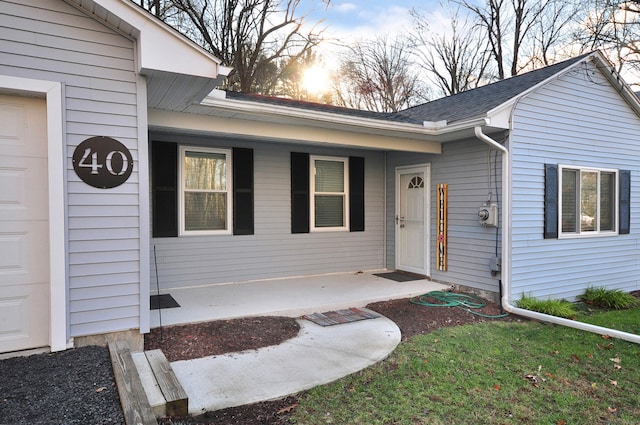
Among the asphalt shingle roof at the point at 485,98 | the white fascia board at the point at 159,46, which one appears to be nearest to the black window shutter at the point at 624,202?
the asphalt shingle roof at the point at 485,98

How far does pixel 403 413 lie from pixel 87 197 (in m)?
3.03

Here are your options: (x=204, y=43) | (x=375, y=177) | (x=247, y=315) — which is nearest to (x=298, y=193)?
(x=375, y=177)

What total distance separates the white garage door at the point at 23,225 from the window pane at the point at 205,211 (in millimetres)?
2715

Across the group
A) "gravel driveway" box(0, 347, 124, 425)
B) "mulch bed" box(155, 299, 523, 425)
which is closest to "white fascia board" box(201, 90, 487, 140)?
"mulch bed" box(155, 299, 523, 425)

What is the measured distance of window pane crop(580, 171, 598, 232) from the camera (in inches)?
267

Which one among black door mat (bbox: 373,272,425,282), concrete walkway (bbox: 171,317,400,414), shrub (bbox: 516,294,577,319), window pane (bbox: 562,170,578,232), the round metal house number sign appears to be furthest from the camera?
black door mat (bbox: 373,272,425,282)

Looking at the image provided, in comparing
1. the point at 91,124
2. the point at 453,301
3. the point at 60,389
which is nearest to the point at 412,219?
the point at 453,301

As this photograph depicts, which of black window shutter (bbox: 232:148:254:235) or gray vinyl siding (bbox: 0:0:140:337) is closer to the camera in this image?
gray vinyl siding (bbox: 0:0:140:337)

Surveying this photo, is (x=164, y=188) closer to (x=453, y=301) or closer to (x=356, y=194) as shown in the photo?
(x=356, y=194)

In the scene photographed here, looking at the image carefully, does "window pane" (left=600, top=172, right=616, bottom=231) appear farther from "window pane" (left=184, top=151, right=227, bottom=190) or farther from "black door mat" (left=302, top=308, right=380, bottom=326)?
"window pane" (left=184, top=151, right=227, bottom=190)

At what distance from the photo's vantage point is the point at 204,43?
46.6 ft

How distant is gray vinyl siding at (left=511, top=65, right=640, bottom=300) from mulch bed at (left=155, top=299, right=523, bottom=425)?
1.23 meters

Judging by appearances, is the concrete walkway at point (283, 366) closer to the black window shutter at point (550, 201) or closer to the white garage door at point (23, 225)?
the white garage door at point (23, 225)

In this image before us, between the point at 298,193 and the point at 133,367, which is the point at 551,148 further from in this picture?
the point at 133,367
